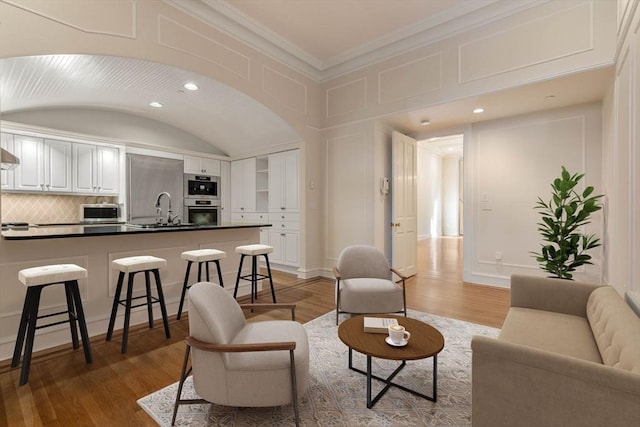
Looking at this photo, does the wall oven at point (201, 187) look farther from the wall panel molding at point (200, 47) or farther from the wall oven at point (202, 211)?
the wall panel molding at point (200, 47)

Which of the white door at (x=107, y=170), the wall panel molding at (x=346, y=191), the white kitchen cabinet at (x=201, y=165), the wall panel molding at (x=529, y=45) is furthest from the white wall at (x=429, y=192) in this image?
the white door at (x=107, y=170)

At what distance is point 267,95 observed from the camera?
14.4 feet

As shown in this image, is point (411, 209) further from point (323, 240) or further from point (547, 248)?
point (547, 248)

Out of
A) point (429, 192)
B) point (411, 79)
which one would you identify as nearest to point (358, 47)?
point (411, 79)

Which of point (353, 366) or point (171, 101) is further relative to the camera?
point (171, 101)

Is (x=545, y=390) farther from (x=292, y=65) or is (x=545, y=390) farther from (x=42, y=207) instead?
(x=42, y=207)

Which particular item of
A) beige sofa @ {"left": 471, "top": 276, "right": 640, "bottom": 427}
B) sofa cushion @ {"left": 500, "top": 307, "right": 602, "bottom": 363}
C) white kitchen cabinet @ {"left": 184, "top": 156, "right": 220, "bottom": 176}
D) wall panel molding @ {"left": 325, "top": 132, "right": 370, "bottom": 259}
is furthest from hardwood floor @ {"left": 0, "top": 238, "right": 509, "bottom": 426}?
white kitchen cabinet @ {"left": 184, "top": 156, "right": 220, "bottom": 176}

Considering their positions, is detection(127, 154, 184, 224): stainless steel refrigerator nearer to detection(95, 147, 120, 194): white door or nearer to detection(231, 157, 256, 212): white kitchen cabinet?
detection(95, 147, 120, 194): white door

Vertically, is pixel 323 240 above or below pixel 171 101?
below

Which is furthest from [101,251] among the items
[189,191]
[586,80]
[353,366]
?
[586,80]

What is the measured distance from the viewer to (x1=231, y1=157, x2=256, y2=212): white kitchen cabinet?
6246 mm

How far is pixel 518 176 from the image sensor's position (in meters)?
4.31

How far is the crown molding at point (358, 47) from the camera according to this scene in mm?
3400

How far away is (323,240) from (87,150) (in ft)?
14.2
